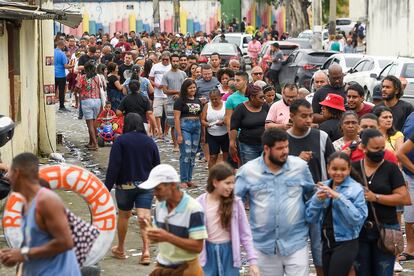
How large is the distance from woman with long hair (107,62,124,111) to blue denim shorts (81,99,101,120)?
22.0 inches

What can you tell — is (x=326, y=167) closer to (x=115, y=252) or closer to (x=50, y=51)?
(x=115, y=252)

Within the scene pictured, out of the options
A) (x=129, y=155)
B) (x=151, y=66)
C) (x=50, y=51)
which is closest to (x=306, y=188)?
(x=129, y=155)

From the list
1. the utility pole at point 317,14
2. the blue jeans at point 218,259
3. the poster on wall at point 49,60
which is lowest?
the blue jeans at point 218,259

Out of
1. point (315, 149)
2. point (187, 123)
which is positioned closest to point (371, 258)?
point (315, 149)

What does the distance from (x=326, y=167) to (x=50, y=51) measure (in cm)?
1119

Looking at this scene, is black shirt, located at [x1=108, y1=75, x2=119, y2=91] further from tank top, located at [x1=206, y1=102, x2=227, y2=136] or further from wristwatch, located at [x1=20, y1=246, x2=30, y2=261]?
wristwatch, located at [x1=20, y1=246, x2=30, y2=261]

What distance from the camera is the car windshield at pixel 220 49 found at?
42.7 metres

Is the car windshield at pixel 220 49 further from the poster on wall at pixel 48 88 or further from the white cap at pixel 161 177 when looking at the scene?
the white cap at pixel 161 177

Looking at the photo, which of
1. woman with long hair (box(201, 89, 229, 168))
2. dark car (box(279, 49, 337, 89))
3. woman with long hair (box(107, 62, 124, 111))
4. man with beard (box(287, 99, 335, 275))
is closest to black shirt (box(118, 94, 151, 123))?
woman with long hair (box(201, 89, 229, 168))

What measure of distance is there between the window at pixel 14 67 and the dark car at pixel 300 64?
16.7 m

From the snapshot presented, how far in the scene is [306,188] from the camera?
30.1 feet

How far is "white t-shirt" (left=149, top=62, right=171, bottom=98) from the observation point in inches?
900

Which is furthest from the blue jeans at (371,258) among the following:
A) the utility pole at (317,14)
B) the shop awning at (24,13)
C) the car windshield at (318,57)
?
the utility pole at (317,14)

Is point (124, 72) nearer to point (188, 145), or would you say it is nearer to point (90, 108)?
point (90, 108)
